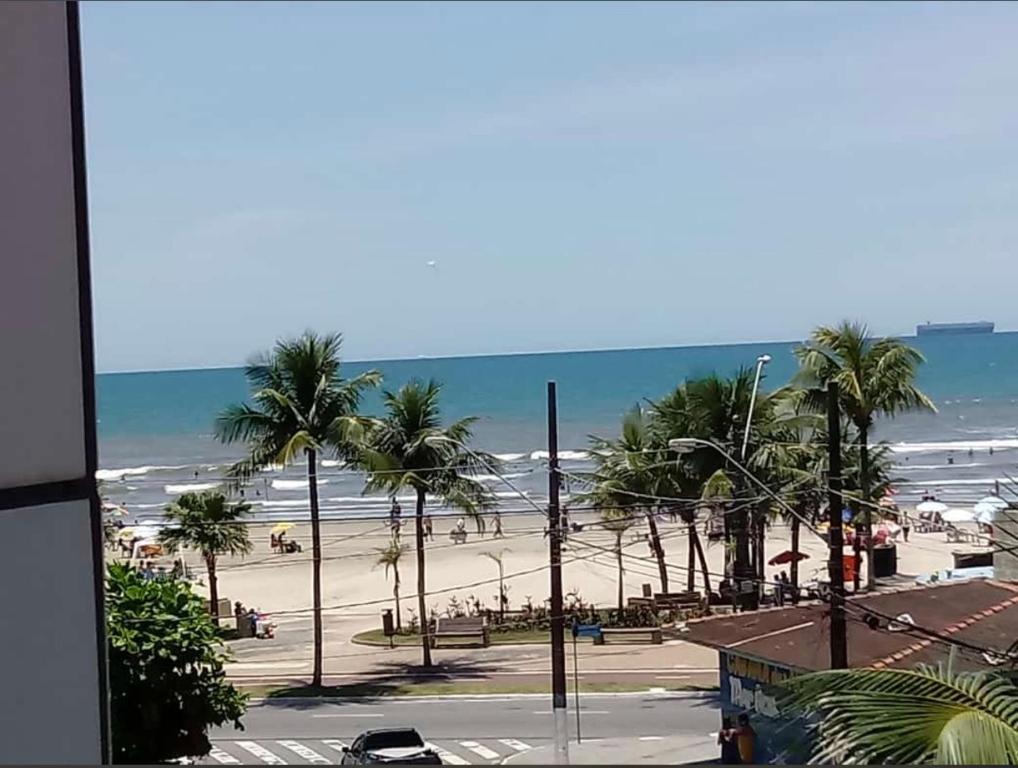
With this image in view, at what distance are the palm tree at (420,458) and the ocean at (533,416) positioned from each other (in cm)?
41

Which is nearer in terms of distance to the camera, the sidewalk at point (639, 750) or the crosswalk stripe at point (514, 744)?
the sidewalk at point (639, 750)

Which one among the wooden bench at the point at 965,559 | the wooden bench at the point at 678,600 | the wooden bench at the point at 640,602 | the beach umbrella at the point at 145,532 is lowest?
the wooden bench at the point at 640,602

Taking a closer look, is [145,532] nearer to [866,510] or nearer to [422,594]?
[422,594]

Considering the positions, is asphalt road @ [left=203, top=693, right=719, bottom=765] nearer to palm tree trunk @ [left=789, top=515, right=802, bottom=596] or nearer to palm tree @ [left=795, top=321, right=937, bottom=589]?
palm tree trunk @ [left=789, top=515, right=802, bottom=596]

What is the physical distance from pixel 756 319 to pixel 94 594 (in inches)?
403

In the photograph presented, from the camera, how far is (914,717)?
5.10 feet

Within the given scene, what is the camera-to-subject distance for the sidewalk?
17.5 feet

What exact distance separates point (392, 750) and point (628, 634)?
2.49m

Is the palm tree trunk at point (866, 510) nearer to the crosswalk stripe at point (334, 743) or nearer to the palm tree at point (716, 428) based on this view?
the palm tree at point (716, 428)

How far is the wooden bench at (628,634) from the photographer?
7473 millimetres

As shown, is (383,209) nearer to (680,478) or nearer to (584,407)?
(584,407)

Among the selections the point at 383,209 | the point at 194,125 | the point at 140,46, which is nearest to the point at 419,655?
the point at 194,125

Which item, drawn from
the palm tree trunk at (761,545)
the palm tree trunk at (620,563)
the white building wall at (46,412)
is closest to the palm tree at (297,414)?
the palm tree trunk at (620,563)

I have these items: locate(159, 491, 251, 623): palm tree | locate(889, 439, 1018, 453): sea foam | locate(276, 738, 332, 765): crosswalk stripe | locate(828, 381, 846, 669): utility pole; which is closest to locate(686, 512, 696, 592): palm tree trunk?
locate(828, 381, 846, 669): utility pole
